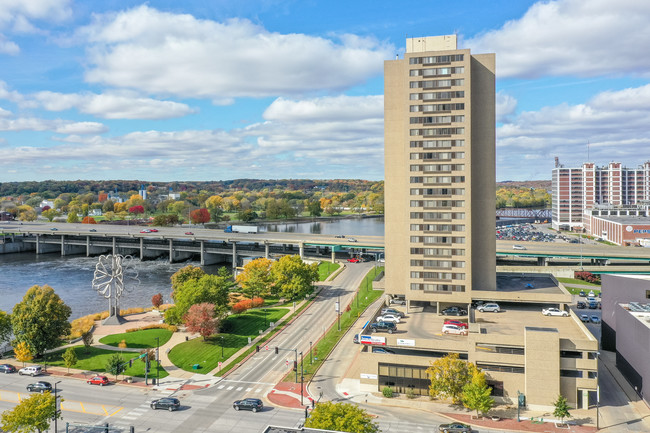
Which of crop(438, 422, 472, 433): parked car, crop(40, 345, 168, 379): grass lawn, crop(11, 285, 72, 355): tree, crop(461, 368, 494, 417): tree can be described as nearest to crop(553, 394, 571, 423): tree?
crop(461, 368, 494, 417): tree

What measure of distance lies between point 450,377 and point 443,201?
87.0ft

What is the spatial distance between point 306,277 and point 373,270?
29109 millimetres

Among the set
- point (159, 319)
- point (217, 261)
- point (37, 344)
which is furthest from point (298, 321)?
point (217, 261)

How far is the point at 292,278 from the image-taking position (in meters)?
99.6

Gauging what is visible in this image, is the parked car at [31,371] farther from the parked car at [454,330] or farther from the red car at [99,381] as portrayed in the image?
the parked car at [454,330]

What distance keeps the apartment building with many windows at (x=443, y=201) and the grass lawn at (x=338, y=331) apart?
6339mm

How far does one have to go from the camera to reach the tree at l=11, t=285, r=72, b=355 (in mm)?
66500

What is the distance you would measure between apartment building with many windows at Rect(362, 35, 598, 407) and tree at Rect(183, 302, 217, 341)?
23731 mm

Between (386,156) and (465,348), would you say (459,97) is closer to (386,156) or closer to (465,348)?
(386,156)

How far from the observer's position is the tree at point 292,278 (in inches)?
3809

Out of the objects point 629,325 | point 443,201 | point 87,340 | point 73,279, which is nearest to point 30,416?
point 87,340

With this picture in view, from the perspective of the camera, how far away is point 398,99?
72375mm

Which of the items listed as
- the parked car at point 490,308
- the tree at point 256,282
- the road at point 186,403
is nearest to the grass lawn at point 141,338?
the road at point 186,403

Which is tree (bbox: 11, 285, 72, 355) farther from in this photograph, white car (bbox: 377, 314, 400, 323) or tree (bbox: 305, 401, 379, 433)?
tree (bbox: 305, 401, 379, 433)
